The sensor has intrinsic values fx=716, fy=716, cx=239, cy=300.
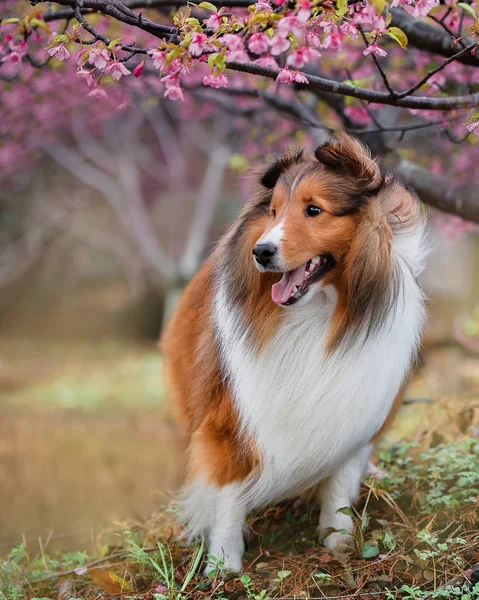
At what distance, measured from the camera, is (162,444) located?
785 cm

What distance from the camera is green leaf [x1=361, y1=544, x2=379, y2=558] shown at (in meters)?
2.74

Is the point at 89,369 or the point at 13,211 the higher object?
the point at 13,211

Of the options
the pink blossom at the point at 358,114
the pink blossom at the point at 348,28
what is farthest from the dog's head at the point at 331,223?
the pink blossom at the point at 358,114

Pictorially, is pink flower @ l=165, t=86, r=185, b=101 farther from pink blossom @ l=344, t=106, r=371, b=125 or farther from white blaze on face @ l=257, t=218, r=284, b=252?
pink blossom @ l=344, t=106, r=371, b=125

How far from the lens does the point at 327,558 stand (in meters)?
2.79

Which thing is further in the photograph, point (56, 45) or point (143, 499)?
point (143, 499)

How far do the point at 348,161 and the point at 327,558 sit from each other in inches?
59.9

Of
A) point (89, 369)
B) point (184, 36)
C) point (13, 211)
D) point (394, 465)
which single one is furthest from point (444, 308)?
point (184, 36)

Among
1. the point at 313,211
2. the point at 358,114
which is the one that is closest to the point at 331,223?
the point at 313,211

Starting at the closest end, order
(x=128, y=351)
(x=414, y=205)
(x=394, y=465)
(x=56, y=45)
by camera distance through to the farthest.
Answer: (x=56, y=45) → (x=414, y=205) → (x=394, y=465) → (x=128, y=351)

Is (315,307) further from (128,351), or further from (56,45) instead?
(128,351)

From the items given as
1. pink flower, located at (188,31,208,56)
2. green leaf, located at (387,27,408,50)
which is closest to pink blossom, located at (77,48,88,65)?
pink flower, located at (188,31,208,56)

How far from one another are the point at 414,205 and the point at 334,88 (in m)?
0.51

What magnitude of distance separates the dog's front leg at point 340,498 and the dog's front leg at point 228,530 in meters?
0.36
